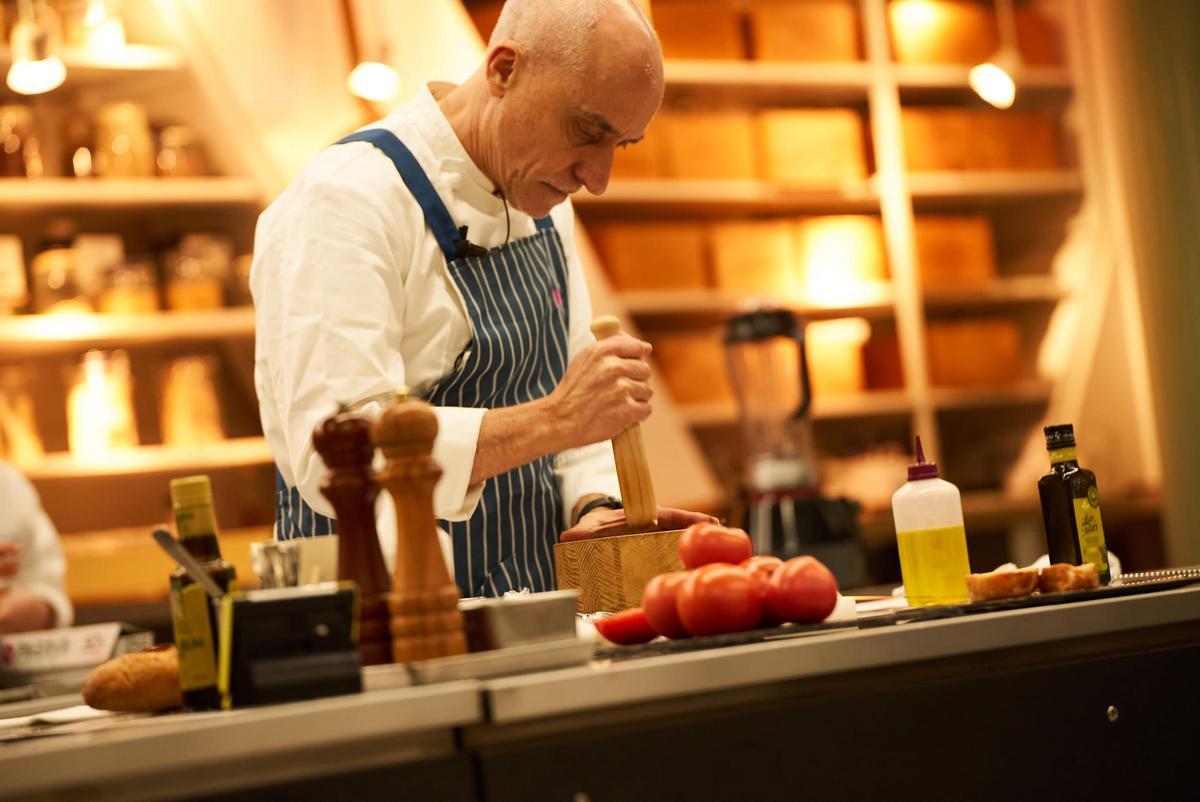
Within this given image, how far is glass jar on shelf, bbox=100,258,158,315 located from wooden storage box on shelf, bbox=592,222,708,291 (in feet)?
4.67

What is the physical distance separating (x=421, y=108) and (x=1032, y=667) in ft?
3.81

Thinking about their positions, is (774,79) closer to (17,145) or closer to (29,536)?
(17,145)

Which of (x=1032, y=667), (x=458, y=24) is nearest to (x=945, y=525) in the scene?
(x=1032, y=667)

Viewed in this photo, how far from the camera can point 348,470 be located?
1065 mm

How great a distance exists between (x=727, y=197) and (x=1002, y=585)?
3.70 m

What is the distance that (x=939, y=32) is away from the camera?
5352 mm

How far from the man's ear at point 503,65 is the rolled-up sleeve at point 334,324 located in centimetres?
22

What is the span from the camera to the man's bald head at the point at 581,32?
1.76 meters

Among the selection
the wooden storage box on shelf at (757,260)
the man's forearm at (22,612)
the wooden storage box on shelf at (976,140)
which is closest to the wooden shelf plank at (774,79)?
the wooden storage box on shelf at (976,140)

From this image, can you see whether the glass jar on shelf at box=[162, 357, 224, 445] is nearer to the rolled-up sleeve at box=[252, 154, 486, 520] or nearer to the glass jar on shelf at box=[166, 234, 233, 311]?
the glass jar on shelf at box=[166, 234, 233, 311]

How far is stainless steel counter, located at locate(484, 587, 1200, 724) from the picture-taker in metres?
0.93

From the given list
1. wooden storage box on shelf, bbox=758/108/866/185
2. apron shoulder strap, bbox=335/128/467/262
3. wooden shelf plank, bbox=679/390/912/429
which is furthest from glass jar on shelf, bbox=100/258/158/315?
apron shoulder strap, bbox=335/128/467/262

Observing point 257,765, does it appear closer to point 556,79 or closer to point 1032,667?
point 1032,667

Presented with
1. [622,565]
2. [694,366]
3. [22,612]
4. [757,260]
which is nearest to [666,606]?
[622,565]
